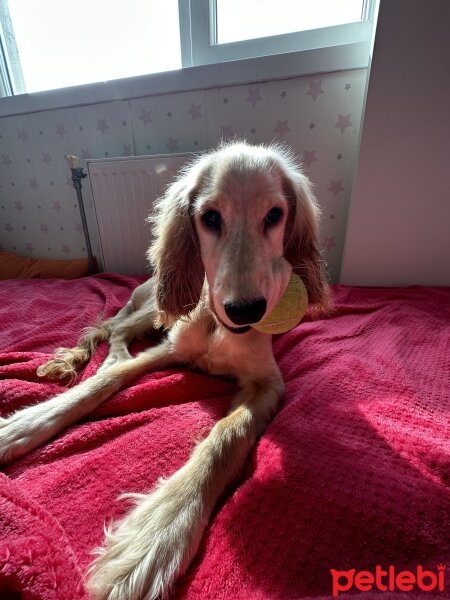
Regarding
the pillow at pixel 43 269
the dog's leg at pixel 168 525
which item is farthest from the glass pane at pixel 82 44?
the dog's leg at pixel 168 525

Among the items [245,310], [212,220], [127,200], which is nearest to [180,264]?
[212,220]

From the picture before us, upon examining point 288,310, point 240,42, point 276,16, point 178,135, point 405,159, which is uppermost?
point 276,16

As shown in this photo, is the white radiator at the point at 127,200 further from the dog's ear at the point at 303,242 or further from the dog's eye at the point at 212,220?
the dog's eye at the point at 212,220

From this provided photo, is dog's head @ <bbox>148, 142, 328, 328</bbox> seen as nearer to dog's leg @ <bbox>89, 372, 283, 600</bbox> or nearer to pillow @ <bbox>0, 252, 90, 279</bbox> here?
dog's leg @ <bbox>89, 372, 283, 600</bbox>

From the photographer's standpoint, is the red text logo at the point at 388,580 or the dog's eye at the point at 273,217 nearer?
the red text logo at the point at 388,580

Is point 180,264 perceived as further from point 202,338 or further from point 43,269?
point 43,269

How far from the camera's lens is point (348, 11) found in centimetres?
175

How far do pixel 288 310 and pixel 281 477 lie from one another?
17.0 inches

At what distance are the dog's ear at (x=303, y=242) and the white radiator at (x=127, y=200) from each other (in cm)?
114

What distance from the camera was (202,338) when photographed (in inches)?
41.2

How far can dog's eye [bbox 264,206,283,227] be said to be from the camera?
83 centimetres

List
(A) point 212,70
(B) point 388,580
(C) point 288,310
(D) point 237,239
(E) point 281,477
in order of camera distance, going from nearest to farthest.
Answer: (B) point 388,580 < (E) point 281,477 < (D) point 237,239 < (C) point 288,310 < (A) point 212,70

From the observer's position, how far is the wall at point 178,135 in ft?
5.78

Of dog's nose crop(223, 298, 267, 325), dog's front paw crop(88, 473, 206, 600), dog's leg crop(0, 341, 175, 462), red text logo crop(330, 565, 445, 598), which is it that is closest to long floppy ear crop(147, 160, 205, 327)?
dog's leg crop(0, 341, 175, 462)
